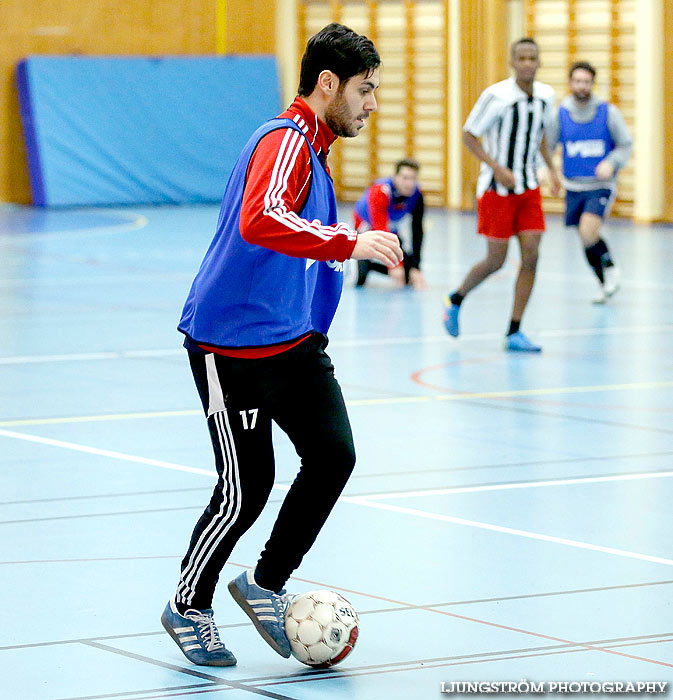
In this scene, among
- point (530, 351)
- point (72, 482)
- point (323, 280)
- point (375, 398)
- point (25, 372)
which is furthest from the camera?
point (530, 351)

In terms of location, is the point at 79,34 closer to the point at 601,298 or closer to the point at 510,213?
the point at 601,298

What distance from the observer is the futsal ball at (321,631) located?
398cm

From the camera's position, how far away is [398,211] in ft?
46.3

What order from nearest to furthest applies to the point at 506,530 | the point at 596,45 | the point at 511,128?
the point at 506,530 → the point at 511,128 → the point at 596,45

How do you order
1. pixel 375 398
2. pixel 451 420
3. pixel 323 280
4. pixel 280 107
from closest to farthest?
1. pixel 323 280
2. pixel 451 420
3. pixel 375 398
4. pixel 280 107

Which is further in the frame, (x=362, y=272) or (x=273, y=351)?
(x=362, y=272)

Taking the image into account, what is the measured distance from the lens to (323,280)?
413cm

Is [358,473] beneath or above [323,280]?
beneath

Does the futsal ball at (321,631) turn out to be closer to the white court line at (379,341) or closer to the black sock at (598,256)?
the white court line at (379,341)

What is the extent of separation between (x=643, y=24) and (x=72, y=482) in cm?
1466

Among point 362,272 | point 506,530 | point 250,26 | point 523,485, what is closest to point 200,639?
point 506,530

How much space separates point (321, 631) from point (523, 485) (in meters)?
2.40

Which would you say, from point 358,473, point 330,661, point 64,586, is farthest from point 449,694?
point 358,473

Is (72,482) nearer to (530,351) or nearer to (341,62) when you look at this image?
(341,62)
